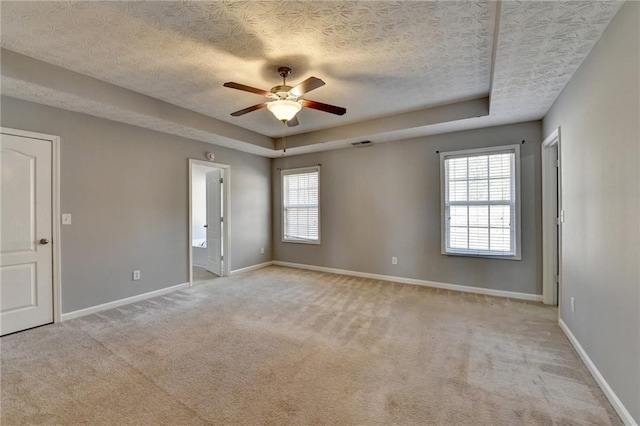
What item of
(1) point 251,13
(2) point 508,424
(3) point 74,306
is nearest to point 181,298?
(3) point 74,306

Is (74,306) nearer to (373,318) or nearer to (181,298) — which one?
(181,298)

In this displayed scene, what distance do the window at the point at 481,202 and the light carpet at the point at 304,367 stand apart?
91cm

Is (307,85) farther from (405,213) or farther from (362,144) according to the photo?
(405,213)

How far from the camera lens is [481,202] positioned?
4.18 metres

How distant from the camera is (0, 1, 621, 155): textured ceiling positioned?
198 cm

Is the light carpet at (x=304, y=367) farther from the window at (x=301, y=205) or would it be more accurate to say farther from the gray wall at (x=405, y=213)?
the window at (x=301, y=205)

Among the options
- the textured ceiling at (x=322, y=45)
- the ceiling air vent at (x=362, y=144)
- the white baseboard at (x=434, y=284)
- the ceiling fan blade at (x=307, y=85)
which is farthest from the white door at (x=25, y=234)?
the ceiling air vent at (x=362, y=144)

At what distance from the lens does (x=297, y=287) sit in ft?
15.1

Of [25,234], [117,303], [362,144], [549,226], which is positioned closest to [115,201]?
[25,234]

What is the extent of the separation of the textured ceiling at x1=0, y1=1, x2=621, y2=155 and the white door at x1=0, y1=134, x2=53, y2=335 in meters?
0.64

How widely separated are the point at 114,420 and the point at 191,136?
3.87m

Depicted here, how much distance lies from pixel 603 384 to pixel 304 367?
2145 millimetres

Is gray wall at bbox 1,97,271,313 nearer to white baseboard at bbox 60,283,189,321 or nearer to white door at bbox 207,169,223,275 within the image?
white baseboard at bbox 60,283,189,321

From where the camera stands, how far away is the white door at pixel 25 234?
2938 mm
